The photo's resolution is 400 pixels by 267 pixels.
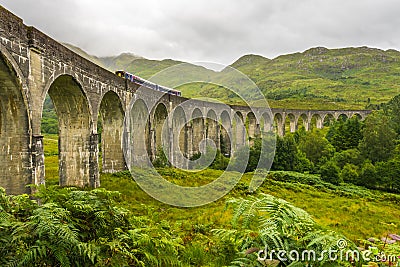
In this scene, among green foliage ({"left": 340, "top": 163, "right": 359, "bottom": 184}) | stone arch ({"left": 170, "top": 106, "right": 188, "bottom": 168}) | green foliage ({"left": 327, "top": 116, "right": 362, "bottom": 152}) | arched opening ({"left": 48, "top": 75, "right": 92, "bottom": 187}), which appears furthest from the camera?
green foliage ({"left": 327, "top": 116, "right": 362, "bottom": 152})

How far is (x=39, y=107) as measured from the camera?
12.7 metres

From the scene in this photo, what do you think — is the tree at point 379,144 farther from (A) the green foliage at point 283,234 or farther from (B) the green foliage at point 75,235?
(B) the green foliage at point 75,235

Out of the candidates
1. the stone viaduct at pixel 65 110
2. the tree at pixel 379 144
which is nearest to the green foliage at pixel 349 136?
the tree at pixel 379 144

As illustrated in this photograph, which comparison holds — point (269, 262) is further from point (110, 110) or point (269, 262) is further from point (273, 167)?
point (273, 167)

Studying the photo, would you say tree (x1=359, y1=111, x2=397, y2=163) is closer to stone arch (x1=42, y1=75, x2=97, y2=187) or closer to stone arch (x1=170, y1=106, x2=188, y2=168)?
stone arch (x1=170, y1=106, x2=188, y2=168)

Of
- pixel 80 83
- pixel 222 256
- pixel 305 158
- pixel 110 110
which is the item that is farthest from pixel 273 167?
pixel 222 256

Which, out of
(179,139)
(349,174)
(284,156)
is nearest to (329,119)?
(284,156)

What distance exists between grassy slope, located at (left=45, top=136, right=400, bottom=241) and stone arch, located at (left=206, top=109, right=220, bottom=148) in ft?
43.4

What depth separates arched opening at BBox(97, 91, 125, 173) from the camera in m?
23.4

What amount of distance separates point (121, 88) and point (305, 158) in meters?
26.4

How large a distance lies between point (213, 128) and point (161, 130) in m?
14.3

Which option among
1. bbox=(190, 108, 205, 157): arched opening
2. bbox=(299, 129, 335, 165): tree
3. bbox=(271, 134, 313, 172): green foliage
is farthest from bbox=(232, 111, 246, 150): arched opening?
bbox=(271, 134, 313, 172): green foliage

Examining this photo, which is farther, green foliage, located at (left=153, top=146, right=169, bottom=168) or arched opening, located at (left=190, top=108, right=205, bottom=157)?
arched opening, located at (left=190, top=108, right=205, bottom=157)

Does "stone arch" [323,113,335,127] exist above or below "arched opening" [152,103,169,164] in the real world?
above
